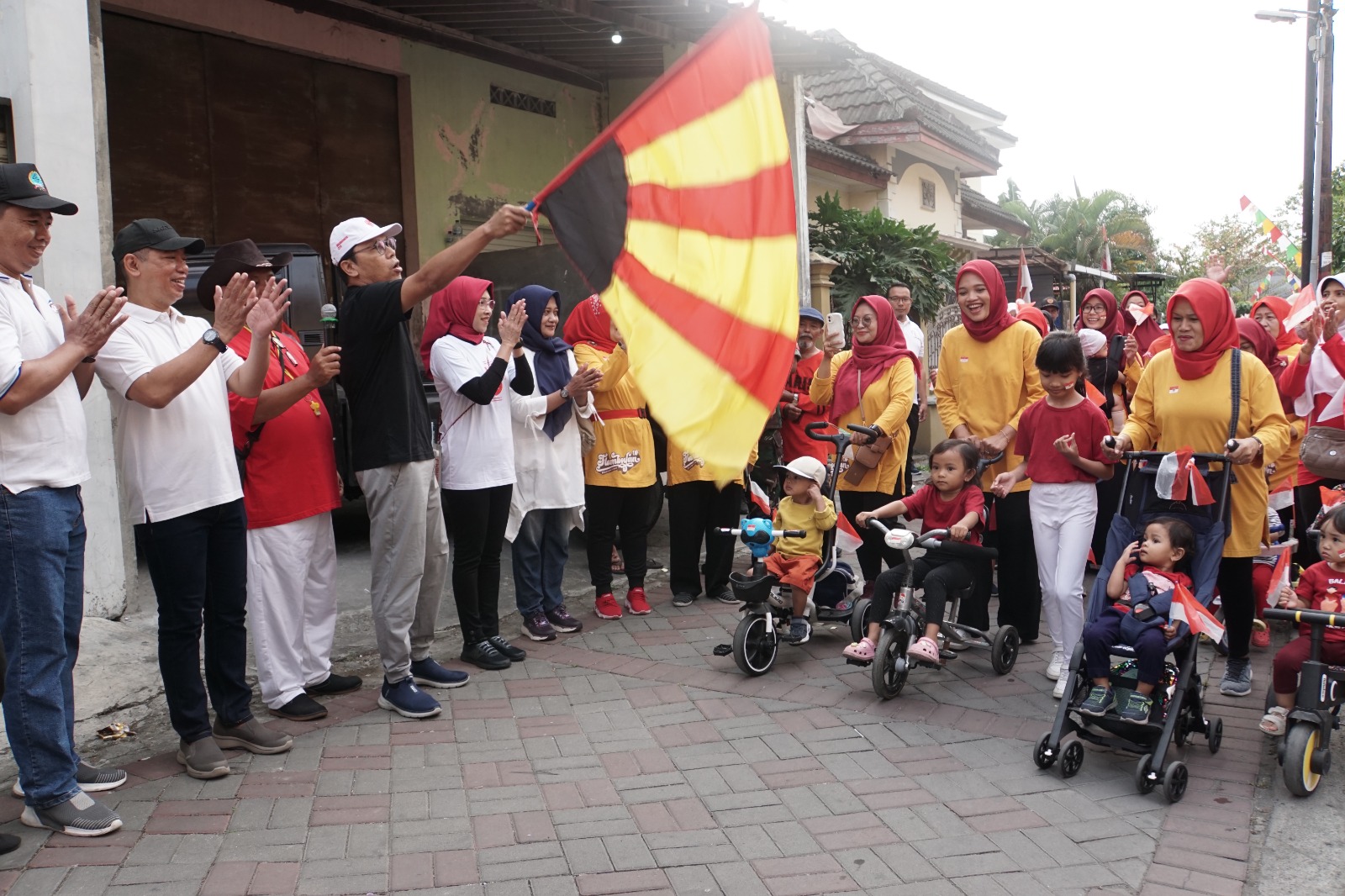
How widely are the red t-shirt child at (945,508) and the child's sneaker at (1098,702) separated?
117 centimetres

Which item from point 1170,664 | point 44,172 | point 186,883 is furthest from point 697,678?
point 44,172

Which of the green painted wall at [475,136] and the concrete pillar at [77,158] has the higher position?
the green painted wall at [475,136]

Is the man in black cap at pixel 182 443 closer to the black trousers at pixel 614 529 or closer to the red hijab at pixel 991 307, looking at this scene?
the black trousers at pixel 614 529

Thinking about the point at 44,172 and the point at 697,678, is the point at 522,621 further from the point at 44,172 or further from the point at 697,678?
the point at 44,172

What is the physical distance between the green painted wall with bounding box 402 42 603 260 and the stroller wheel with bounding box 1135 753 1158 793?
862 centimetres

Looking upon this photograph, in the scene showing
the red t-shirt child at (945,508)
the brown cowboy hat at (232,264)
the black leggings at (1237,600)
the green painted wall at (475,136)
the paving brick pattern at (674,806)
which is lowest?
the paving brick pattern at (674,806)

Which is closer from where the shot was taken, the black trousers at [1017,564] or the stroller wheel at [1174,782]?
the stroller wheel at [1174,782]

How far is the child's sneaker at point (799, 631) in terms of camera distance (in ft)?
19.3

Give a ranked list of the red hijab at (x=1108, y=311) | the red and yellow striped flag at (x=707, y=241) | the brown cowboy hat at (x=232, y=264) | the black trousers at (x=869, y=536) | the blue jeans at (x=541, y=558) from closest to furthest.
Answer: the red and yellow striped flag at (x=707, y=241) < the brown cowboy hat at (x=232, y=264) < the blue jeans at (x=541, y=558) < the black trousers at (x=869, y=536) < the red hijab at (x=1108, y=311)

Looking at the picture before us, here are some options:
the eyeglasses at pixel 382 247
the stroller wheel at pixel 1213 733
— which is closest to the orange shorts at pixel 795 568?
the stroller wheel at pixel 1213 733

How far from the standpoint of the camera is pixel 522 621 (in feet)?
21.1

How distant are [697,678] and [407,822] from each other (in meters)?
1.97

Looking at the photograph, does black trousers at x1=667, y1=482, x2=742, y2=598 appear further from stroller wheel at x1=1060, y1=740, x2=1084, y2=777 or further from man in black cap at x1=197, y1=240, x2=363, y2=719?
stroller wheel at x1=1060, y1=740, x2=1084, y2=777

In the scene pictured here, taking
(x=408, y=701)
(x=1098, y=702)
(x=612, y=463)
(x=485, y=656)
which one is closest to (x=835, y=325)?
(x=612, y=463)
